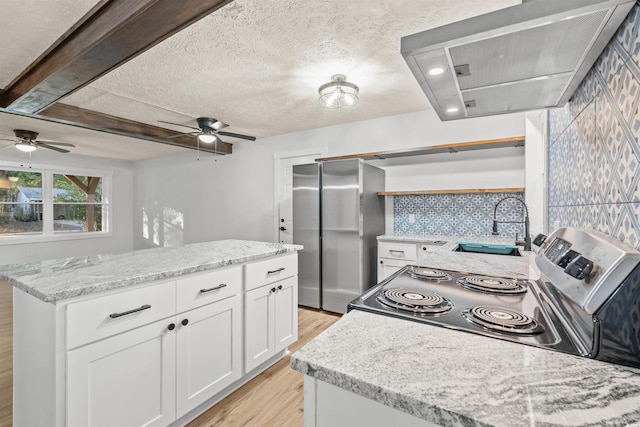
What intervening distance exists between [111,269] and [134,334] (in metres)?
0.37

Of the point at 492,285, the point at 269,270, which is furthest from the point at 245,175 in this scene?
the point at 492,285

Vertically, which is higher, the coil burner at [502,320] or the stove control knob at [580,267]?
the stove control knob at [580,267]

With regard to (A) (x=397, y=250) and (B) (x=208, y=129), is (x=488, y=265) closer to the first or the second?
(A) (x=397, y=250)

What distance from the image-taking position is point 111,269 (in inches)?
58.6

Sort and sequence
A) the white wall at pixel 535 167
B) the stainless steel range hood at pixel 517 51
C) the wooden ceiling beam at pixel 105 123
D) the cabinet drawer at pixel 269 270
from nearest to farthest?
1. the stainless steel range hood at pixel 517 51
2. the cabinet drawer at pixel 269 270
3. the white wall at pixel 535 167
4. the wooden ceiling beam at pixel 105 123

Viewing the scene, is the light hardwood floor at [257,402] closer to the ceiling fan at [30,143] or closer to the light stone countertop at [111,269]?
the light stone countertop at [111,269]

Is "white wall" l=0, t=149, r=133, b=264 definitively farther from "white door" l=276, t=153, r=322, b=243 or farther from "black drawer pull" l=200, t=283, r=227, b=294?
"black drawer pull" l=200, t=283, r=227, b=294

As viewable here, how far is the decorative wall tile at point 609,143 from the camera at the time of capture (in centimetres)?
73

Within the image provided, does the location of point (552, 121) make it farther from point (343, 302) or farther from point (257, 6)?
point (343, 302)

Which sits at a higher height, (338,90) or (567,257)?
(338,90)

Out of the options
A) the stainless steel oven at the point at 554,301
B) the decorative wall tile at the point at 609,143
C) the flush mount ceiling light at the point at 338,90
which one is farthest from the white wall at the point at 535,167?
the flush mount ceiling light at the point at 338,90

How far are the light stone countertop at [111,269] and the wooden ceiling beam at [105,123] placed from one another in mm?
2433

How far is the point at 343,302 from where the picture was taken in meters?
3.33

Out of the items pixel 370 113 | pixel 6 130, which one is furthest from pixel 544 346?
pixel 6 130
